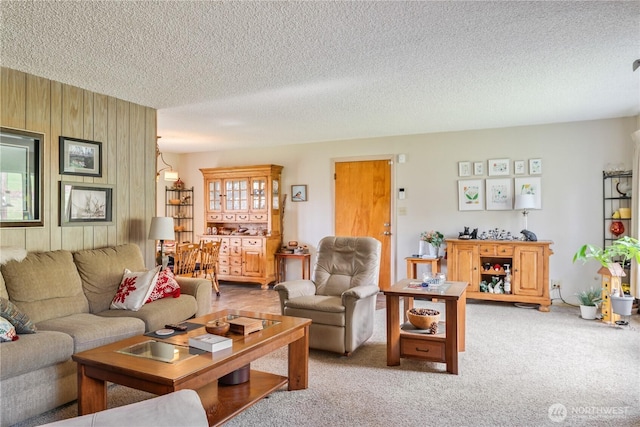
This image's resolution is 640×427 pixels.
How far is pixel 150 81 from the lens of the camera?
3771mm

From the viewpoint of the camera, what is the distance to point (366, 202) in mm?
6590

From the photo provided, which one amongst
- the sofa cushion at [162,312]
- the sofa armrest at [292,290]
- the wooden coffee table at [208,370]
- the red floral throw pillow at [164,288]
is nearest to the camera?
the wooden coffee table at [208,370]

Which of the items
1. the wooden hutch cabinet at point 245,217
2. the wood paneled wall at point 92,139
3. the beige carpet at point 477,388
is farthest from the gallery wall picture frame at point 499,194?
the wood paneled wall at point 92,139

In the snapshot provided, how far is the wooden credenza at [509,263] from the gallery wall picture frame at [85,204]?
4.01 meters

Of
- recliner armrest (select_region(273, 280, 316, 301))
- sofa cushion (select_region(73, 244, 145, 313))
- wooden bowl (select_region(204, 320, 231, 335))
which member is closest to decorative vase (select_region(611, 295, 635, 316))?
recliner armrest (select_region(273, 280, 316, 301))

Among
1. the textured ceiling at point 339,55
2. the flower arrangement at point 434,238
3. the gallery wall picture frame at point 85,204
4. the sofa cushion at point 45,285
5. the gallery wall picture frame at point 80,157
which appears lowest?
the sofa cushion at point 45,285

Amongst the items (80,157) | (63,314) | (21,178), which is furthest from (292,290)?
(21,178)

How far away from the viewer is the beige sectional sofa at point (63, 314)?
8.09ft

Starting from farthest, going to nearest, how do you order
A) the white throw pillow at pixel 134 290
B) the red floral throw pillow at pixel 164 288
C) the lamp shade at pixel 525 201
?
1. the lamp shade at pixel 525 201
2. the red floral throw pillow at pixel 164 288
3. the white throw pillow at pixel 134 290

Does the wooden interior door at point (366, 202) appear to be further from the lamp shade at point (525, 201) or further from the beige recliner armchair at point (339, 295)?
the beige recliner armchair at point (339, 295)

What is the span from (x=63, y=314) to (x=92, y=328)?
51 cm

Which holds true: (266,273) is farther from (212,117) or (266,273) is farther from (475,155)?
(475,155)

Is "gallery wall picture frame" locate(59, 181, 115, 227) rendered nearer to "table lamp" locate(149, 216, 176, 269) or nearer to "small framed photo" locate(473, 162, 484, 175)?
"table lamp" locate(149, 216, 176, 269)

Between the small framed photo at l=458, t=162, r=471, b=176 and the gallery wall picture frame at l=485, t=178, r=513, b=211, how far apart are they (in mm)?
280
